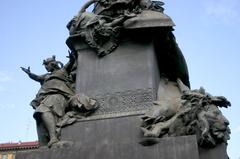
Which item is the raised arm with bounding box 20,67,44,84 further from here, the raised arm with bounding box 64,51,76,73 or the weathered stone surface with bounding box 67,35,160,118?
the weathered stone surface with bounding box 67,35,160,118

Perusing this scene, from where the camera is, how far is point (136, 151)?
20.0ft

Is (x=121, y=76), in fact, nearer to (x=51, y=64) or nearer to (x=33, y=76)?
(x=51, y=64)

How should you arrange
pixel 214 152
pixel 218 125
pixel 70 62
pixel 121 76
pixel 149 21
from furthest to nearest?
pixel 70 62 < pixel 149 21 < pixel 121 76 < pixel 218 125 < pixel 214 152

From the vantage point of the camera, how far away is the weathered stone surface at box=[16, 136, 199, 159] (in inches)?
235

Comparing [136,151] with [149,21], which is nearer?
[136,151]

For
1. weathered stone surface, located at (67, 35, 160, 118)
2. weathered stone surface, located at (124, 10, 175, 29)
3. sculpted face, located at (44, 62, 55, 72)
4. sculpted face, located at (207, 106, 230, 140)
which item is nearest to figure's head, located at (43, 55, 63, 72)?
sculpted face, located at (44, 62, 55, 72)

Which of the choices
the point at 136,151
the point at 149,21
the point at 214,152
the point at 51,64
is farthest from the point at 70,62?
the point at 214,152

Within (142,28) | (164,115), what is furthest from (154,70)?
(164,115)

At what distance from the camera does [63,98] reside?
7770 millimetres

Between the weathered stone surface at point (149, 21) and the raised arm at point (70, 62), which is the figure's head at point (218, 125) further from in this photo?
the raised arm at point (70, 62)

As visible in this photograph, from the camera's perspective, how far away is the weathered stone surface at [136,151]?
5.97 meters

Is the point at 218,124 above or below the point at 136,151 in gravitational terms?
above

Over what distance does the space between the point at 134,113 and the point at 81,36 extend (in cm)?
232

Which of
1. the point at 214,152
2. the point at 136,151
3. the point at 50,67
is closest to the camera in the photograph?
the point at 136,151
